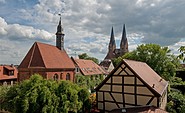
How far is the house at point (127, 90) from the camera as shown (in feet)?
51.8

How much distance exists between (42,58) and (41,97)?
10872 mm

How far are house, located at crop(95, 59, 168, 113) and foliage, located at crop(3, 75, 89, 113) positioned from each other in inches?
106

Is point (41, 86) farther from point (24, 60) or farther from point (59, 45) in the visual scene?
point (59, 45)

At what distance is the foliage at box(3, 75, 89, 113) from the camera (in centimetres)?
1497

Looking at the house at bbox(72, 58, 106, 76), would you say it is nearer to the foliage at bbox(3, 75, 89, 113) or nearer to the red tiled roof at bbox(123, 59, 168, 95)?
the red tiled roof at bbox(123, 59, 168, 95)

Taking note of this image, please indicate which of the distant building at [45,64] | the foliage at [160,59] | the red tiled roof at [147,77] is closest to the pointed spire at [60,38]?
the distant building at [45,64]

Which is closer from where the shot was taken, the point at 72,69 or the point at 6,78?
the point at 72,69

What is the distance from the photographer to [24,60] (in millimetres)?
25922

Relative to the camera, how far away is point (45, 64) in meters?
25.2

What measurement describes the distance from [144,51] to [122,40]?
67.3m

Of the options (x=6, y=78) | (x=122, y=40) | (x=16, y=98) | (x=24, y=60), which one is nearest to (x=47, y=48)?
(x=24, y=60)

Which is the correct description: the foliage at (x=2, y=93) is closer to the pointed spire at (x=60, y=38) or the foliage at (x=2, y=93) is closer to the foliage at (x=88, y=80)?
the pointed spire at (x=60, y=38)

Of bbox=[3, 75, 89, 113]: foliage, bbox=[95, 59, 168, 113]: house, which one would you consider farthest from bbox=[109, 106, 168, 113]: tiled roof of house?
bbox=[3, 75, 89, 113]: foliage

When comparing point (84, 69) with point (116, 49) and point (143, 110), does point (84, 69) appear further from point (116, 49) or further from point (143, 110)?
point (116, 49)
